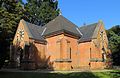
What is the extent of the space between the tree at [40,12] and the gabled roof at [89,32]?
26.7m

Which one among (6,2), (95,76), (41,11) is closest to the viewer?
(95,76)

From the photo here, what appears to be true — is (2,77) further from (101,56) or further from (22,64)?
(101,56)

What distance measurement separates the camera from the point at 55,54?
4209cm

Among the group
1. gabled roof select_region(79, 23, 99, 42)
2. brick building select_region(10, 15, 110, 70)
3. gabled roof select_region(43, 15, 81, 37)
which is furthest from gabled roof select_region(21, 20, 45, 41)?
gabled roof select_region(79, 23, 99, 42)

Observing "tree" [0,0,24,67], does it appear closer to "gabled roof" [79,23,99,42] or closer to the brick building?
the brick building

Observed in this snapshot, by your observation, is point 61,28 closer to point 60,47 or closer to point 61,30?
point 61,30

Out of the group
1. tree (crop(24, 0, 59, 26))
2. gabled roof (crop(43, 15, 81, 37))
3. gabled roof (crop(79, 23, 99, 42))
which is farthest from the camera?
tree (crop(24, 0, 59, 26))

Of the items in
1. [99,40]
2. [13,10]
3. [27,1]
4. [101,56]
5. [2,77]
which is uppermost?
[27,1]

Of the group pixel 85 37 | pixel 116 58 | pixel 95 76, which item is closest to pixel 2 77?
pixel 95 76

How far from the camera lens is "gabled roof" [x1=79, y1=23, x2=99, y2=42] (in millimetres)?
43688

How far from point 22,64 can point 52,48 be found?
23.5 ft

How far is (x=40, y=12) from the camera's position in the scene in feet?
242

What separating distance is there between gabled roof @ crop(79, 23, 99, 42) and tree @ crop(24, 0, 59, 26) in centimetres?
2672

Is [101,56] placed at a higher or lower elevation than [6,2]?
lower
